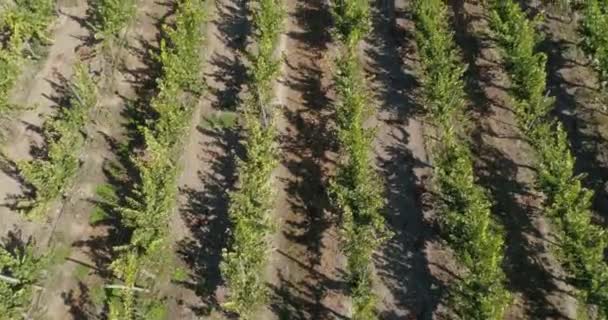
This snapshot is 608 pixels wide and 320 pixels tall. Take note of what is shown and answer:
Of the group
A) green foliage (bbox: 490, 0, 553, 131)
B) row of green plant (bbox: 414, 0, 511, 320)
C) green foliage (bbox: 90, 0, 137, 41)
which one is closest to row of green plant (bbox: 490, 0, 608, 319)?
green foliage (bbox: 490, 0, 553, 131)

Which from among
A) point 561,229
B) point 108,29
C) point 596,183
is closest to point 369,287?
point 561,229

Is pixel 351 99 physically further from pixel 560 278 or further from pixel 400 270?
pixel 560 278

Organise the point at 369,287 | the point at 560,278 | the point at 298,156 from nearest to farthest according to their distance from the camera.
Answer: the point at 369,287, the point at 560,278, the point at 298,156

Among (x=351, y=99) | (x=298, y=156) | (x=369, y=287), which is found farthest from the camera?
(x=298, y=156)

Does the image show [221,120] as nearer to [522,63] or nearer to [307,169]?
[307,169]

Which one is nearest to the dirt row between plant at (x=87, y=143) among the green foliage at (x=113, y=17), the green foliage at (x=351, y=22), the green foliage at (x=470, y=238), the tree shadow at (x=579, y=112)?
the green foliage at (x=113, y=17)

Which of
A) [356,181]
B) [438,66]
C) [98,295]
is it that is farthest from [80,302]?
[438,66]

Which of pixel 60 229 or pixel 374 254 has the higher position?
pixel 374 254
